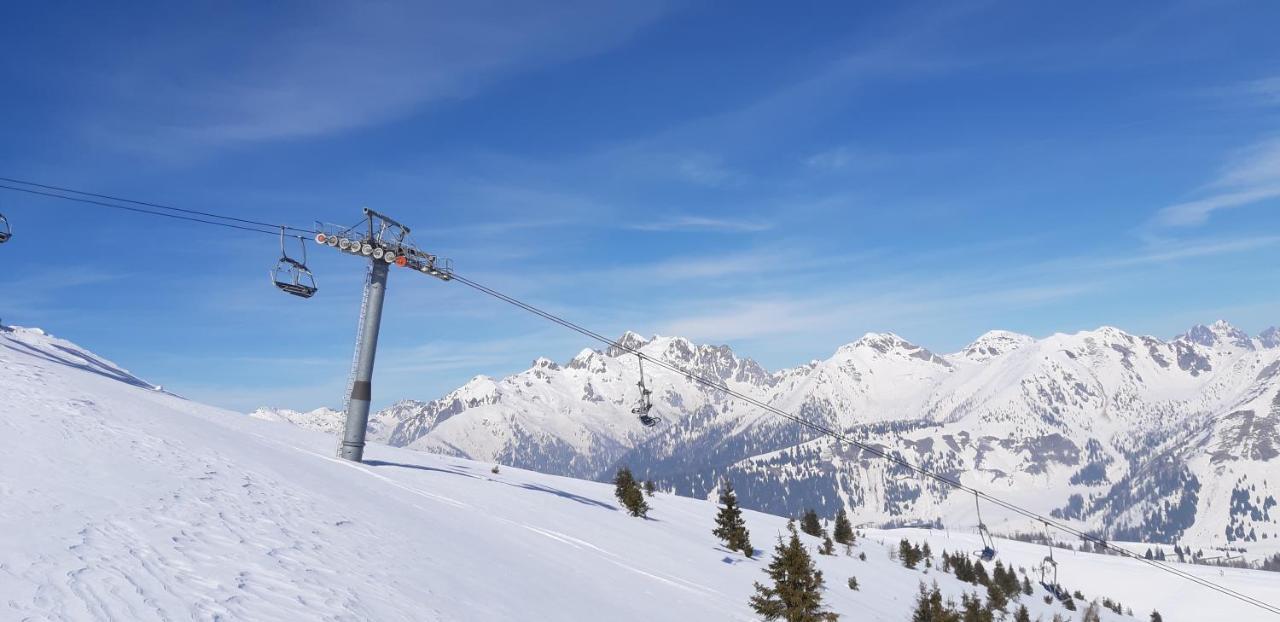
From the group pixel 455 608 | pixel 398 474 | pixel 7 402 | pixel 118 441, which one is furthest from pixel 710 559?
pixel 7 402

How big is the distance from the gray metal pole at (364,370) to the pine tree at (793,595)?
751 inches

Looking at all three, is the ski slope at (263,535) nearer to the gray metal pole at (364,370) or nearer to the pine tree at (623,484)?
the gray metal pole at (364,370)

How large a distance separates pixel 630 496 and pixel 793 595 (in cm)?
1928

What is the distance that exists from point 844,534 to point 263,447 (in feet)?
290

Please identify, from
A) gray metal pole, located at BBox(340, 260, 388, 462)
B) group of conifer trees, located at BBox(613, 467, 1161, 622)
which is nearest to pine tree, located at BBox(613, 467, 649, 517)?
group of conifer trees, located at BBox(613, 467, 1161, 622)

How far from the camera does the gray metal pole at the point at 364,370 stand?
32781 millimetres

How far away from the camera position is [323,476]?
24.9m

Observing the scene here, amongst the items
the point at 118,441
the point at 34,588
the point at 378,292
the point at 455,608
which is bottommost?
the point at 455,608

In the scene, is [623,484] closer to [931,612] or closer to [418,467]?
[418,467]

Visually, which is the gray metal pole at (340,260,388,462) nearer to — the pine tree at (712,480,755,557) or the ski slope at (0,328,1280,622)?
the ski slope at (0,328,1280,622)

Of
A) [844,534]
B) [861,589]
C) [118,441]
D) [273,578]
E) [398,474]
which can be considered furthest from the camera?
[844,534]

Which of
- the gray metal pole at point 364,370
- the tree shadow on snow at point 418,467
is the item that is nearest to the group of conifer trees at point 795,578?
the tree shadow on snow at point 418,467

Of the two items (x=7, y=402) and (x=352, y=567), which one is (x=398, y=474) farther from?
(x=352, y=567)

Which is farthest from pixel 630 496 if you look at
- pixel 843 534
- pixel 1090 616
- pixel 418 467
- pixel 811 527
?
pixel 1090 616
